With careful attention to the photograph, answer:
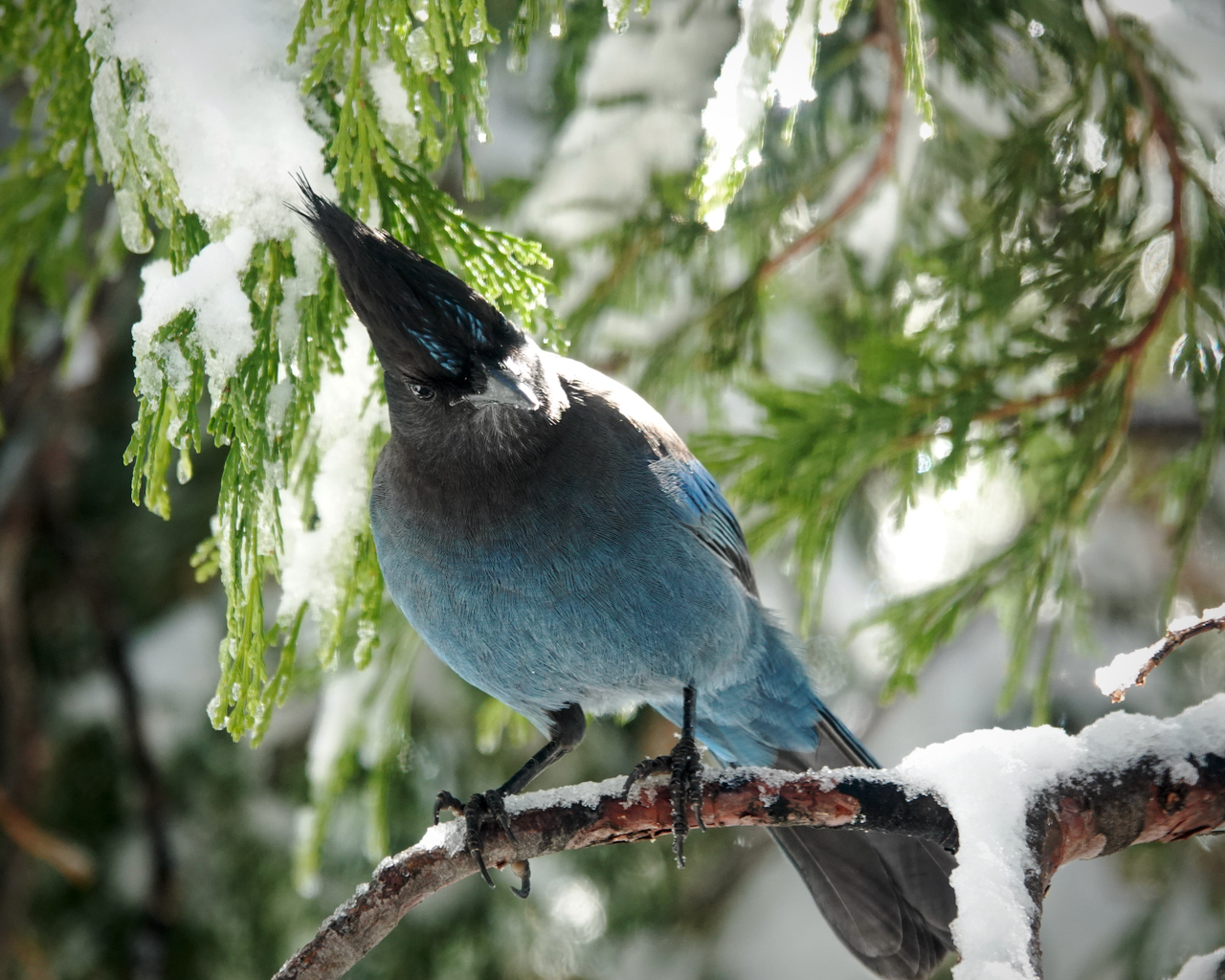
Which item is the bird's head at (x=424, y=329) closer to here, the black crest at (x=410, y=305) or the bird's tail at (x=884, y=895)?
the black crest at (x=410, y=305)

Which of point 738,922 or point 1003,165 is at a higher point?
point 1003,165

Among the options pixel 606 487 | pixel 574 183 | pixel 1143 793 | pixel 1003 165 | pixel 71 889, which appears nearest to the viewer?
pixel 1143 793

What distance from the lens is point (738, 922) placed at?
13.5 feet

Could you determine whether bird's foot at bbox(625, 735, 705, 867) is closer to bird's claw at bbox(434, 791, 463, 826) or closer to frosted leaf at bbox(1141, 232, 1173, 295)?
bird's claw at bbox(434, 791, 463, 826)

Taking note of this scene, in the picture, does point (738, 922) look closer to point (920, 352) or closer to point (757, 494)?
point (757, 494)

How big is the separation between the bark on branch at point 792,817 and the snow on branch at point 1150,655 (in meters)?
0.22

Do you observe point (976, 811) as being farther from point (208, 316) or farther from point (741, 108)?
point (208, 316)

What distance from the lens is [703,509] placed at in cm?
202

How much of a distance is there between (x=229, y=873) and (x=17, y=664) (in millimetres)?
990

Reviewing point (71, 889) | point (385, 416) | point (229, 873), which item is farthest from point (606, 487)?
point (71, 889)

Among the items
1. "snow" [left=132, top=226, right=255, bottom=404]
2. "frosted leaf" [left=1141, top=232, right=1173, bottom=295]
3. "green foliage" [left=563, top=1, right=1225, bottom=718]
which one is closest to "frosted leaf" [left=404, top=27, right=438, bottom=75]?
"snow" [left=132, top=226, right=255, bottom=404]

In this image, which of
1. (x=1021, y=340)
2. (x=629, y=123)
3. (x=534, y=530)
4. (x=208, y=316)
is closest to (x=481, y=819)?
(x=534, y=530)

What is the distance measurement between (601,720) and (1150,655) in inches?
113

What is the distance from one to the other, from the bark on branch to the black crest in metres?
0.71
